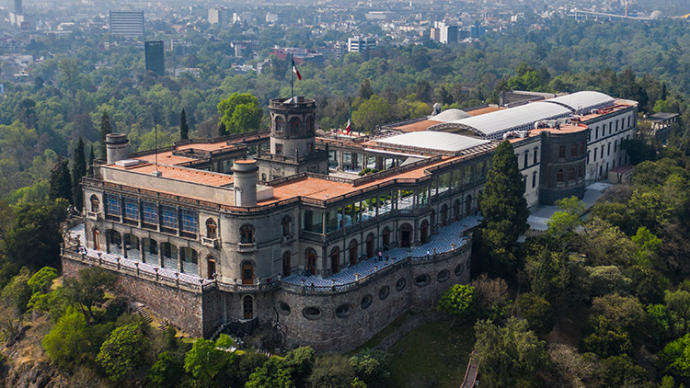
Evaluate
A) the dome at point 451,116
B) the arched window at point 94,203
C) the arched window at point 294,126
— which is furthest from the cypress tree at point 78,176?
the dome at point 451,116

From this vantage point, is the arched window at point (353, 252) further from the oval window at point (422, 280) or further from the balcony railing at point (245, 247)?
the balcony railing at point (245, 247)

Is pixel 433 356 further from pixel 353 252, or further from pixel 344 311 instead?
pixel 353 252

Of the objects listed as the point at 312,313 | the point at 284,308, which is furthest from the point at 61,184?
the point at 312,313

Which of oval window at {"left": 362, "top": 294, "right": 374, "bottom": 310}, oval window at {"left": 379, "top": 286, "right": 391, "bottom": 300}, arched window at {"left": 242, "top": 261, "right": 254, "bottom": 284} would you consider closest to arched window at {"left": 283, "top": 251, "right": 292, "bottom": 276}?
arched window at {"left": 242, "top": 261, "right": 254, "bottom": 284}

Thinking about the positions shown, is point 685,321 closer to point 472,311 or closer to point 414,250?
point 472,311

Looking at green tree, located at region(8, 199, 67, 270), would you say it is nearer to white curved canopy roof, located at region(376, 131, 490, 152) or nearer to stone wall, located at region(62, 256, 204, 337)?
stone wall, located at region(62, 256, 204, 337)
